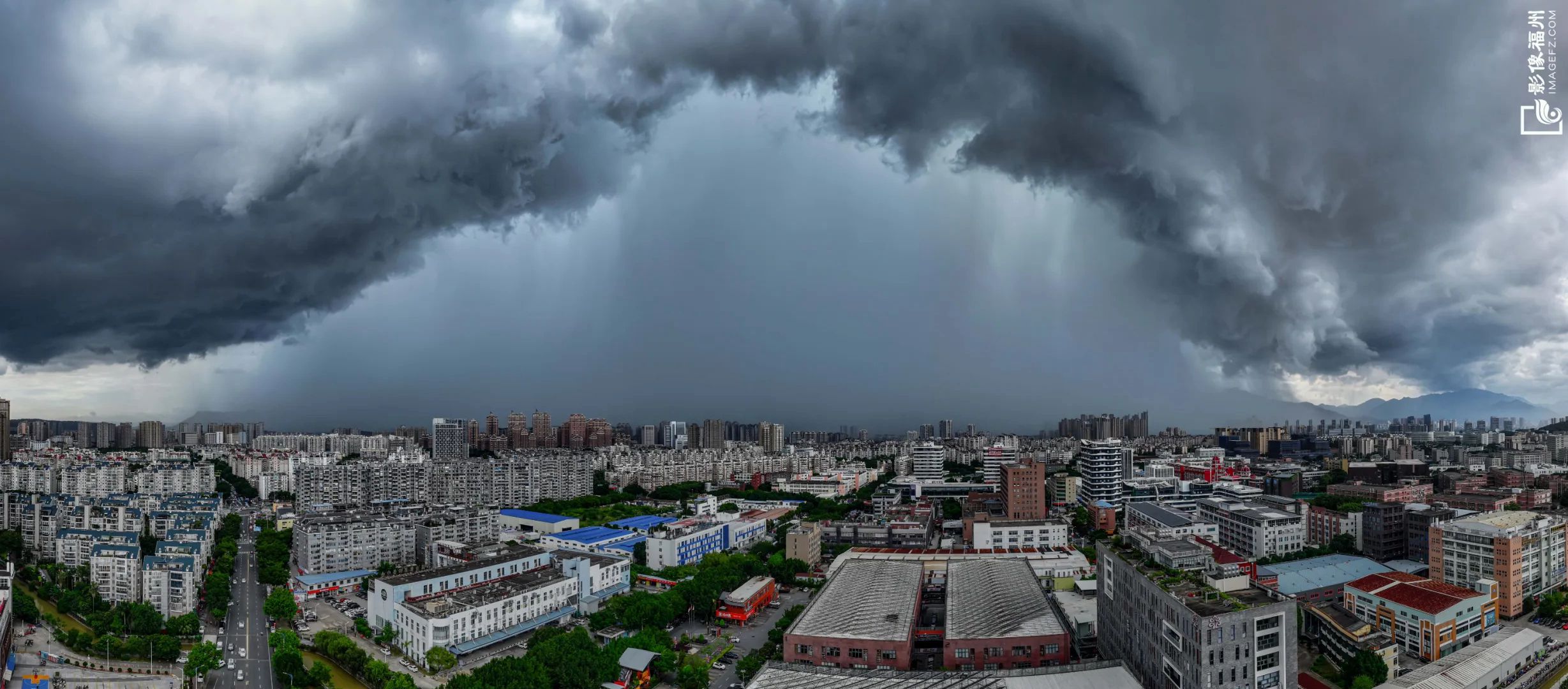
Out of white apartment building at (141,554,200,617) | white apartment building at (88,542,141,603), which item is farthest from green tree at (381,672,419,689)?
white apartment building at (88,542,141,603)

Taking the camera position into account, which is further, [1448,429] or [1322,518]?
[1448,429]

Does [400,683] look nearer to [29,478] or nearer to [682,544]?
[682,544]

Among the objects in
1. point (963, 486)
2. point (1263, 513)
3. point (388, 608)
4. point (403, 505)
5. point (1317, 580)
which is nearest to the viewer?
point (388, 608)

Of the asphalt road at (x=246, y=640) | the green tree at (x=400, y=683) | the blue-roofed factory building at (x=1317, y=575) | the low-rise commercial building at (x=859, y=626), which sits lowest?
the asphalt road at (x=246, y=640)

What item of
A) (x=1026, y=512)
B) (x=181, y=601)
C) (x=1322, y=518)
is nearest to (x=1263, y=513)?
(x=1322, y=518)

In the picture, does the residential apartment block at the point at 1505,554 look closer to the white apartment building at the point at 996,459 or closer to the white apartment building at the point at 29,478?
the white apartment building at the point at 996,459

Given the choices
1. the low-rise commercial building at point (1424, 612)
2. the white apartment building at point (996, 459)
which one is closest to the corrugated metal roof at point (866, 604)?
the low-rise commercial building at point (1424, 612)

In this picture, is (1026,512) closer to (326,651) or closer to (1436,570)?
(1436,570)
